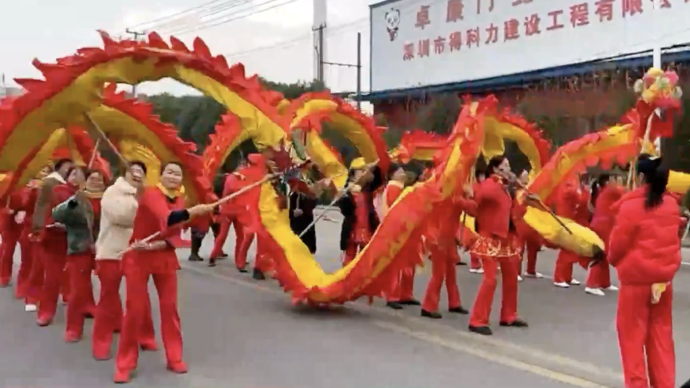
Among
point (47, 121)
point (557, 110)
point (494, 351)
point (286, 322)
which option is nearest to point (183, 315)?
point (286, 322)

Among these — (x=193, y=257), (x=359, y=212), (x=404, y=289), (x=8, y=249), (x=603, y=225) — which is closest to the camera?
(x=404, y=289)

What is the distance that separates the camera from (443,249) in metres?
8.09

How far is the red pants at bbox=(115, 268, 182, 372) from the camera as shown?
18.7ft

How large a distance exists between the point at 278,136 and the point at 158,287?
239 centimetres

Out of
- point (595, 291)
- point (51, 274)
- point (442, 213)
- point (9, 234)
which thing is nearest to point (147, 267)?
point (51, 274)

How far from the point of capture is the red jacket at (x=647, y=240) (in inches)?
188

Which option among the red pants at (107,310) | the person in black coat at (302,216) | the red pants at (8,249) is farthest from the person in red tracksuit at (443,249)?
the red pants at (8,249)

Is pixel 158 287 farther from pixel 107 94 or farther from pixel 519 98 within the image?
pixel 519 98

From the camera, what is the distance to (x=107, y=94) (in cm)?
725

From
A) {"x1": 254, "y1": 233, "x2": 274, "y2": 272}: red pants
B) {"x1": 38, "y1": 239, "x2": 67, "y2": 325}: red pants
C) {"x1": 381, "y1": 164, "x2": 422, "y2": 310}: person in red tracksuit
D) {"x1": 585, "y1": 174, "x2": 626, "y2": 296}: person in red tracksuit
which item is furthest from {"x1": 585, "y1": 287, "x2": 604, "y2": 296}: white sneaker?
{"x1": 38, "y1": 239, "x2": 67, "y2": 325}: red pants

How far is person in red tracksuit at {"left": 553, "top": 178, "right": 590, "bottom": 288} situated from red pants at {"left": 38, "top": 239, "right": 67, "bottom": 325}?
588 centimetres

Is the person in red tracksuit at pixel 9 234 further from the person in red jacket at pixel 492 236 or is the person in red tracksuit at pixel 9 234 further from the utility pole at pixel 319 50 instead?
the utility pole at pixel 319 50

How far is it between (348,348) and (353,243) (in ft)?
8.38

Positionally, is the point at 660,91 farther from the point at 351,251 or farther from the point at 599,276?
the point at 351,251
